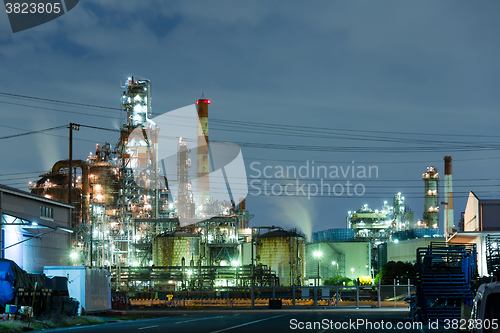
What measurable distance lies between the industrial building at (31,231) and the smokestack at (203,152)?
73.3 metres

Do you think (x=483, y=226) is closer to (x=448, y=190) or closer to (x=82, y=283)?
(x=82, y=283)

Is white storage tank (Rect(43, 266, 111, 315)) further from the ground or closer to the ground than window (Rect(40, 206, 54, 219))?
closer to the ground

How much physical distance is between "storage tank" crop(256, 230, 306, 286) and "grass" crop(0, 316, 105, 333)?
160 feet

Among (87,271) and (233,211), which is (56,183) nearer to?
(233,211)

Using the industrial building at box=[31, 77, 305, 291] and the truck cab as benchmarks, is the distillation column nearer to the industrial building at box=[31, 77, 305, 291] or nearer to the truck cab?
the industrial building at box=[31, 77, 305, 291]

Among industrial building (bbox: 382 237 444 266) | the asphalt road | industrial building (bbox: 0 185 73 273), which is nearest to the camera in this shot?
the asphalt road

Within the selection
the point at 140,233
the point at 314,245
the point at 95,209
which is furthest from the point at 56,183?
the point at 314,245

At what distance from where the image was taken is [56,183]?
9562 cm

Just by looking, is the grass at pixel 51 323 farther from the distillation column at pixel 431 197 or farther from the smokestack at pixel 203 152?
the distillation column at pixel 431 197

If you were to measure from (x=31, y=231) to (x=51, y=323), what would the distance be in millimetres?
12566

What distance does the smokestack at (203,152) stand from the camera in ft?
387

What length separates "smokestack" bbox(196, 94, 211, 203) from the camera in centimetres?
11784

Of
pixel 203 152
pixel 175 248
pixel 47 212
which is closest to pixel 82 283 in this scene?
pixel 47 212

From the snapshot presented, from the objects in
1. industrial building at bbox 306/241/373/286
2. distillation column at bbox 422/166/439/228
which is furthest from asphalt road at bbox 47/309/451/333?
distillation column at bbox 422/166/439/228
